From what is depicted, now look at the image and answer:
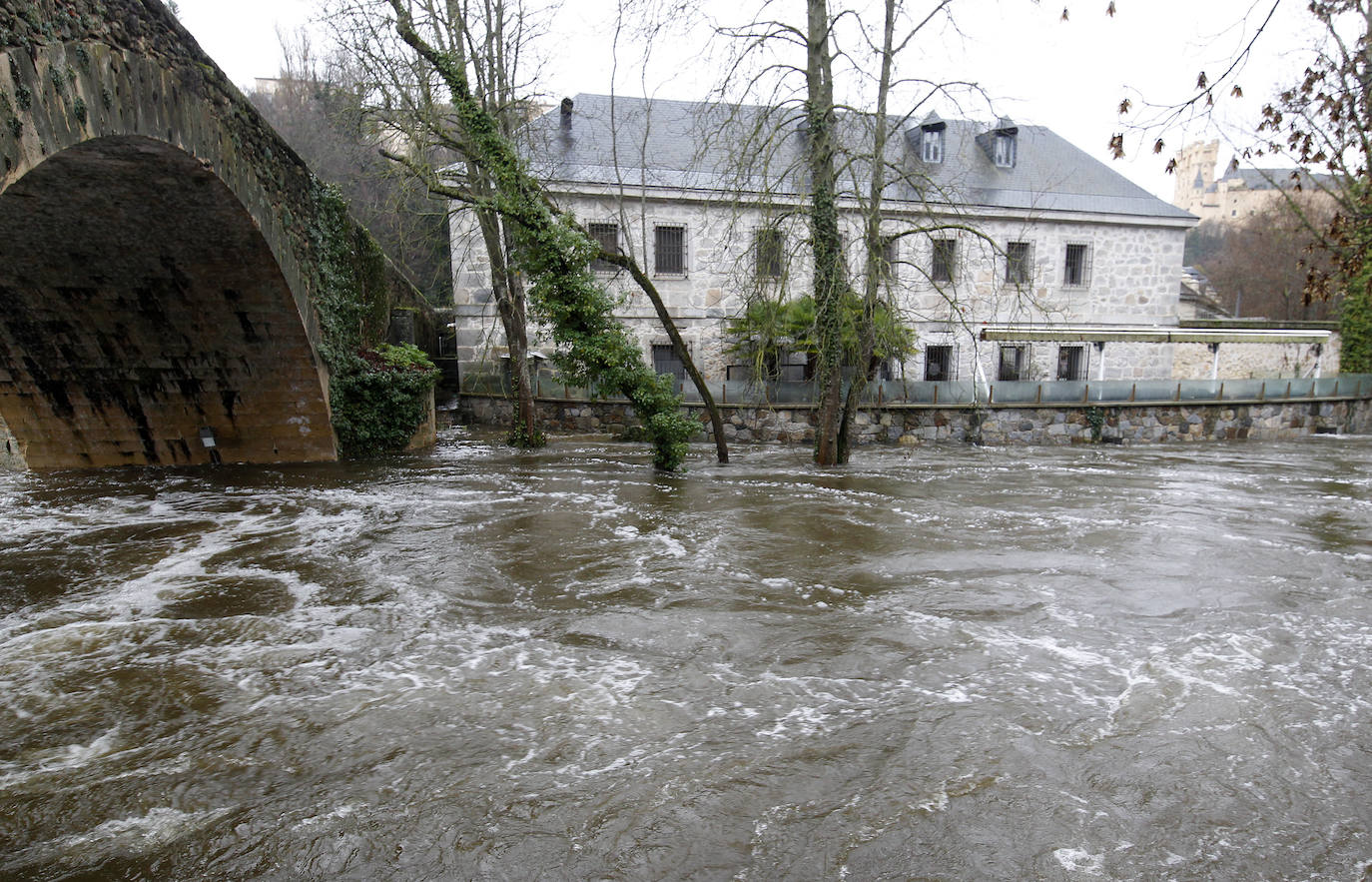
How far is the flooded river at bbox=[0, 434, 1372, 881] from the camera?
3.17m

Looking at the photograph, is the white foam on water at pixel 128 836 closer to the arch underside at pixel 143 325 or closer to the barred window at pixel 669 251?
the arch underside at pixel 143 325

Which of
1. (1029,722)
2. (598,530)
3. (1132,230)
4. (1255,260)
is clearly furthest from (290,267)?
(1255,260)

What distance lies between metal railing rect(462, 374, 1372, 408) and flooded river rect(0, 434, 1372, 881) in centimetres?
850

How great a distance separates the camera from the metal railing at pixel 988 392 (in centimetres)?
1727

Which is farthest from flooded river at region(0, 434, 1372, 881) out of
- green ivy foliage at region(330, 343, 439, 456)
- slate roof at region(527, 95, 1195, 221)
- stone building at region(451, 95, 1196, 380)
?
slate roof at region(527, 95, 1195, 221)

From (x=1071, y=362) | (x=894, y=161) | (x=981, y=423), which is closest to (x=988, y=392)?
(x=981, y=423)

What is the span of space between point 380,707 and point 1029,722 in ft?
11.3

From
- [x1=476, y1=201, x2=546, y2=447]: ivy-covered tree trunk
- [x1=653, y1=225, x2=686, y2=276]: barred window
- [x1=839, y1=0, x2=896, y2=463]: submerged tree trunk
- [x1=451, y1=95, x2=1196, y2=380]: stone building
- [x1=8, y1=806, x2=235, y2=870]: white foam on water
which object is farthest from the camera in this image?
[x1=653, y1=225, x2=686, y2=276]: barred window

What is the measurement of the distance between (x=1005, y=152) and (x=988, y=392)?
8554 mm

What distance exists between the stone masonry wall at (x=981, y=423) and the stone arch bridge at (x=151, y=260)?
209 inches

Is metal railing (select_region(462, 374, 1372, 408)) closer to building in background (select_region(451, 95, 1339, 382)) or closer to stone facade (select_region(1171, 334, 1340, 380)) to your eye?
building in background (select_region(451, 95, 1339, 382))

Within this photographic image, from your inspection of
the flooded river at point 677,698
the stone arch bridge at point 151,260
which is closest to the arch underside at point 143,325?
the stone arch bridge at point 151,260

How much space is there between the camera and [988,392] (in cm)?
1758

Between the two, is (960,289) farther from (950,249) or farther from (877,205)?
(877,205)
